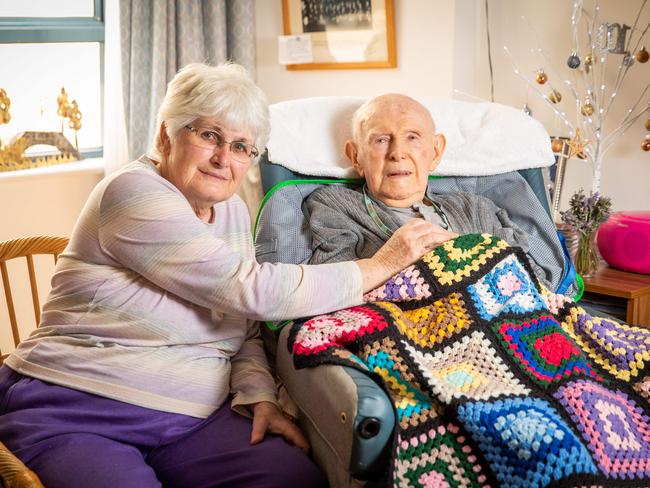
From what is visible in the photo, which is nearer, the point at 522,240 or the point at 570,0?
the point at 522,240

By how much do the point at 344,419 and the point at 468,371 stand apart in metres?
0.30

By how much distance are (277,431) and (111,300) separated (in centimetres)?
43

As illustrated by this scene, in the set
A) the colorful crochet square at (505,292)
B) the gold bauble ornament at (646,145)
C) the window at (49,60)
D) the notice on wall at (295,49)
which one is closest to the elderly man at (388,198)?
the colorful crochet square at (505,292)

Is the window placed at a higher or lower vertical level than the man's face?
higher

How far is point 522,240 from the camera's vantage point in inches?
82.2

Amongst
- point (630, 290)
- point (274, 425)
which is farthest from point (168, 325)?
point (630, 290)

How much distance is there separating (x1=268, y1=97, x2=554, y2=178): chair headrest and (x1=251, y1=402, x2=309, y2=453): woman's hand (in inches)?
28.8

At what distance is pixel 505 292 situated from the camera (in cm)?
163

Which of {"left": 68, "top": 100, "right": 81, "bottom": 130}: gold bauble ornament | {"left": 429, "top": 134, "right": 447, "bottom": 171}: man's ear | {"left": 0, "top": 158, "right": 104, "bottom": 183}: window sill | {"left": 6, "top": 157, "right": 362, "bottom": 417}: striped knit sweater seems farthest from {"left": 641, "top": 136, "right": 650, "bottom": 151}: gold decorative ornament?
{"left": 68, "top": 100, "right": 81, "bottom": 130}: gold bauble ornament

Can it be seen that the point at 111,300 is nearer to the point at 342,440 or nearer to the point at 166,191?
the point at 166,191

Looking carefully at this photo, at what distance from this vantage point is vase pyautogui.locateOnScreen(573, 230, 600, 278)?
7.97 ft

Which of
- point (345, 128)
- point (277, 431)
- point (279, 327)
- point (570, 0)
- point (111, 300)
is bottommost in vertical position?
point (277, 431)

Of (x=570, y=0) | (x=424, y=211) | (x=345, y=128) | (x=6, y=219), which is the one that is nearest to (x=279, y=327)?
(x=424, y=211)

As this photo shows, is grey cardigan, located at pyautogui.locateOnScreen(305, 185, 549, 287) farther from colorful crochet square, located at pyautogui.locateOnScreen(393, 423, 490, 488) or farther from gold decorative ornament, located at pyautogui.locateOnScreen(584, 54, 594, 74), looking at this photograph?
gold decorative ornament, located at pyautogui.locateOnScreen(584, 54, 594, 74)
